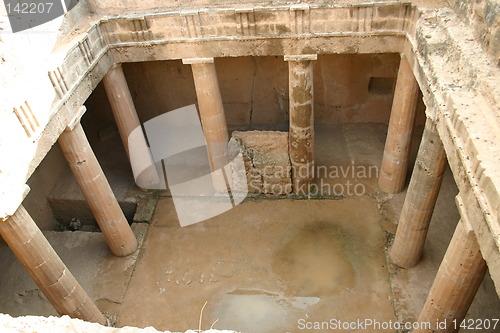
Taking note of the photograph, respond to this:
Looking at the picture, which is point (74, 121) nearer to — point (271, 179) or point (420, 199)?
point (271, 179)

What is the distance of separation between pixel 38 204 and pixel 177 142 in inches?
131

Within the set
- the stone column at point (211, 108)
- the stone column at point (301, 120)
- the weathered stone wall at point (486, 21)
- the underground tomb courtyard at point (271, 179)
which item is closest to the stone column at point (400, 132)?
the underground tomb courtyard at point (271, 179)

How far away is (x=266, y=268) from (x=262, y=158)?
2.14 metres

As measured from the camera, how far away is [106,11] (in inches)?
281

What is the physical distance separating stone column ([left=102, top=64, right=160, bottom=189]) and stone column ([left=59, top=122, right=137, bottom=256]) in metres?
1.45

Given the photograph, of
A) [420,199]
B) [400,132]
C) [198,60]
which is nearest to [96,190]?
[198,60]

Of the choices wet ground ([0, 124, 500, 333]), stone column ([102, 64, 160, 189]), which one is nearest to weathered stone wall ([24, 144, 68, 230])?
wet ground ([0, 124, 500, 333])

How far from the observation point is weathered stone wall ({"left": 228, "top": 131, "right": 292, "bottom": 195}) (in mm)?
8156

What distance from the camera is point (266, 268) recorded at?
734 centimetres

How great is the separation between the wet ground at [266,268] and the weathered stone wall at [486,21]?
3.69 m

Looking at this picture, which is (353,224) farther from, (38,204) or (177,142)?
(38,204)

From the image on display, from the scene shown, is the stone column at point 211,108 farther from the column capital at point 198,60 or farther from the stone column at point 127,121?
the stone column at point 127,121

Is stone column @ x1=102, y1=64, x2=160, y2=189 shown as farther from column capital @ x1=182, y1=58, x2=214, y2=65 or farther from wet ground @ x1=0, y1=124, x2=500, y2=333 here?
column capital @ x1=182, y1=58, x2=214, y2=65

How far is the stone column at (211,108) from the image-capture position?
7223 millimetres
